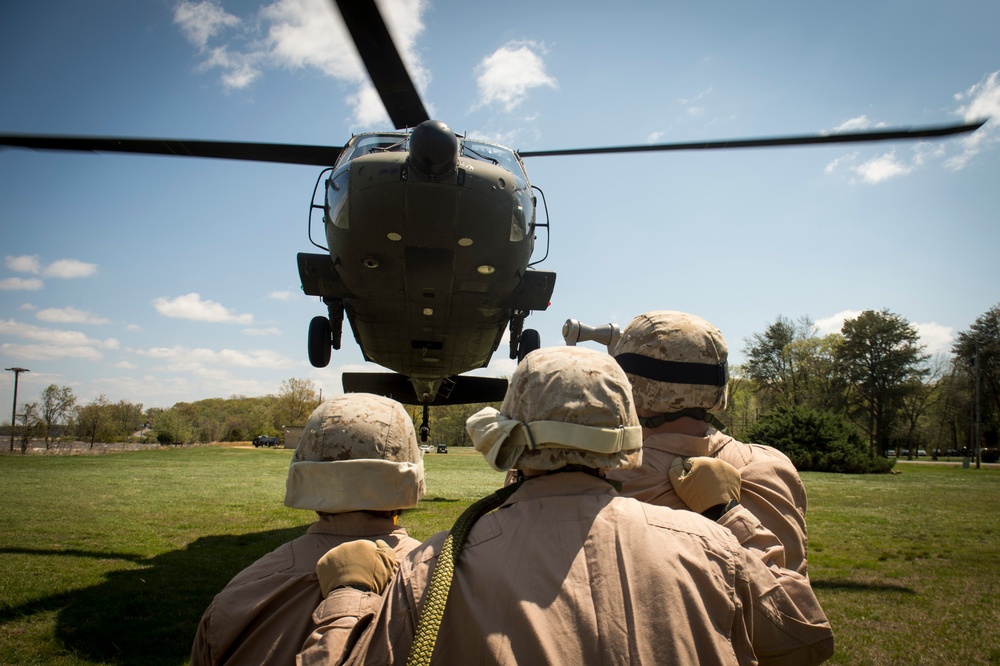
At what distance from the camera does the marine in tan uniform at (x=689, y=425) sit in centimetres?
212

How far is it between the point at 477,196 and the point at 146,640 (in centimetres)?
478

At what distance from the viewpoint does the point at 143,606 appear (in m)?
5.07

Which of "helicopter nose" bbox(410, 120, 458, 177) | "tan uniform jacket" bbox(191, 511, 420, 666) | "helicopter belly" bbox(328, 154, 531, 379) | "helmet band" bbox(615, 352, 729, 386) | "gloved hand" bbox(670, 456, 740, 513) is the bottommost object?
"tan uniform jacket" bbox(191, 511, 420, 666)

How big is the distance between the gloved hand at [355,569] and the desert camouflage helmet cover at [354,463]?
372 mm

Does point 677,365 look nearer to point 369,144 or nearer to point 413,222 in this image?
point 413,222

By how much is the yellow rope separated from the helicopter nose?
5010mm

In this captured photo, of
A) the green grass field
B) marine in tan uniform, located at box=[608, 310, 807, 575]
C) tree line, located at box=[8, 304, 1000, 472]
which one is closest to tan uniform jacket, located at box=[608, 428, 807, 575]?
marine in tan uniform, located at box=[608, 310, 807, 575]

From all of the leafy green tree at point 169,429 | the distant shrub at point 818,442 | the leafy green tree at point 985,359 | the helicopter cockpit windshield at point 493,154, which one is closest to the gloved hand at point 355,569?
the helicopter cockpit windshield at point 493,154

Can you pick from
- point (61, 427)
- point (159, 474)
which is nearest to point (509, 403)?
point (159, 474)

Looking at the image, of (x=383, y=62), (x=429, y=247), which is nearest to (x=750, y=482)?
(x=429, y=247)

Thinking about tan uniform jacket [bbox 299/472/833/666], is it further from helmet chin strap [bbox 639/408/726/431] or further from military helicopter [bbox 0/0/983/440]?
military helicopter [bbox 0/0/983/440]

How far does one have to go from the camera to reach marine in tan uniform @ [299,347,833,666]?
4.28ft

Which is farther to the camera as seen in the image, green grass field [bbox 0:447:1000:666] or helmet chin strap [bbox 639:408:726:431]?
green grass field [bbox 0:447:1000:666]

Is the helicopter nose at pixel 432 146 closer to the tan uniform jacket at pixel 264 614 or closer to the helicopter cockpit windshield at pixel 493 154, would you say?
the helicopter cockpit windshield at pixel 493 154
